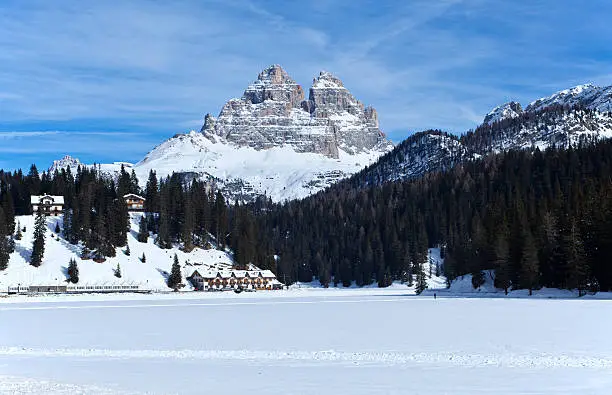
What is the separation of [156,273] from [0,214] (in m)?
33.7

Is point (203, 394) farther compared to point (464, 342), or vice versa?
point (464, 342)

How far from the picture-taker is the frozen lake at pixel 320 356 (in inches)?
931

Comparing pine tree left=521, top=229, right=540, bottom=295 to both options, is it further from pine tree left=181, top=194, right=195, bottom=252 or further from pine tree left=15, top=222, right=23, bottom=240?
pine tree left=15, top=222, right=23, bottom=240

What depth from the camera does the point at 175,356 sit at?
33.0m

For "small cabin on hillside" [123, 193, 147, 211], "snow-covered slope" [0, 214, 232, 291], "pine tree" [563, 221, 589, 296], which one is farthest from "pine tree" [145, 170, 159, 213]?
"pine tree" [563, 221, 589, 296]

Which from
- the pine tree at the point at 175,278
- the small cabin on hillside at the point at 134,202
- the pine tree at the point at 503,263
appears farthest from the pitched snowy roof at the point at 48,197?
the pine tree at the point at 503,263

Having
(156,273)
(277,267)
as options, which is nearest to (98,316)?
(156,273)

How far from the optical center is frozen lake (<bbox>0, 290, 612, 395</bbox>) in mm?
23656

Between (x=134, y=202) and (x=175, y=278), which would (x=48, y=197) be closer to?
(x=134, y=202)

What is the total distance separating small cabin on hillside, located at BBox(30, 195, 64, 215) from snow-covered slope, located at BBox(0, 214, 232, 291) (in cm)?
345

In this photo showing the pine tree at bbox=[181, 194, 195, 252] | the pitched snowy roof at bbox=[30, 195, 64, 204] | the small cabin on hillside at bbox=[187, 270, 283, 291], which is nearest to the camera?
the small cabin on hillside at bbox=[187, 270, 283, 291]

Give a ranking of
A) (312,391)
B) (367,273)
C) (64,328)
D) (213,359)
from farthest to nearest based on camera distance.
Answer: (367,273) → (64,328) → (213,359) → (312,391)

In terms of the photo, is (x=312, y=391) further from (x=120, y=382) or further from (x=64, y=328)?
(x=64, y=328)

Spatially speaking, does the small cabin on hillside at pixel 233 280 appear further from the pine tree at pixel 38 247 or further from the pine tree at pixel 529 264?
the pine tree at pixel 529 264
